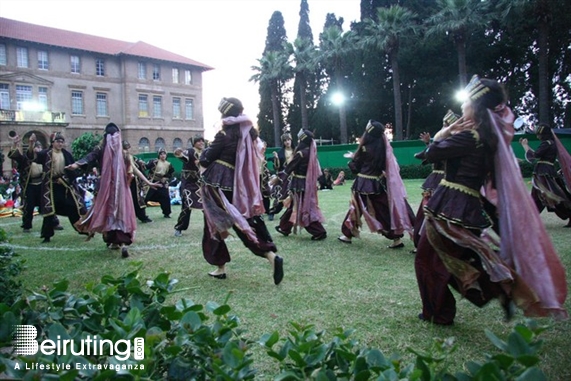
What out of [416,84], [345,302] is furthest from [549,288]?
[416,84]

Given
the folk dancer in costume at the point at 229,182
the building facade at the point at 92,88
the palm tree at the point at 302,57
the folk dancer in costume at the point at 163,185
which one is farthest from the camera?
the building facade at the point at 92,88

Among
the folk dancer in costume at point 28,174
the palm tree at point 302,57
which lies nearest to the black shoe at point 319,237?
the folk dancer in costume at point 28,174

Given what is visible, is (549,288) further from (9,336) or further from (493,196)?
(9,336)

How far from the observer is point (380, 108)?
39.2m

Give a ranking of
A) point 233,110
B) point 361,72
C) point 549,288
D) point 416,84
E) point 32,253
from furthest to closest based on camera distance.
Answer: point 361,72 → point 416,84 → point 32,253 → point 233,110 → point 549,288

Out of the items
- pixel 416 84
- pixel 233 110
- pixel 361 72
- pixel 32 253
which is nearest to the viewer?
pixel 233 110

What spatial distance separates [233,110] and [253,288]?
6.88 ft

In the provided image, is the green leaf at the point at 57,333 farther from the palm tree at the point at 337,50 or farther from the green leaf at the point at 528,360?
the palm tree at the point at 337,50

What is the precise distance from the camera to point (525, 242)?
10.7ft

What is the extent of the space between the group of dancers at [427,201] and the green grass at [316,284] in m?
0.25

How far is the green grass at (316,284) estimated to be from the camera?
3.39 m

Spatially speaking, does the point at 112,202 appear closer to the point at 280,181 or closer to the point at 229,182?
the point at 229,182

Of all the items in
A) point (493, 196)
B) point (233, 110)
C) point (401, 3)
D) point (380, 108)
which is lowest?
point (493, 196)

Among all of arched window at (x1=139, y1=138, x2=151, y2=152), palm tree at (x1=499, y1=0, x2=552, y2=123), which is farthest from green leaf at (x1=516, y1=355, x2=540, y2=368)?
arched window at (x1=139, y1=138, x2=151, y2=152)
